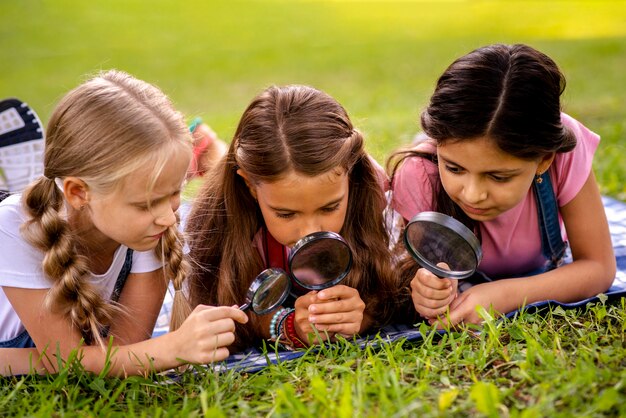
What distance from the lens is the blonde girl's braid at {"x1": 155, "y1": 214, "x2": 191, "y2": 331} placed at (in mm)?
3482

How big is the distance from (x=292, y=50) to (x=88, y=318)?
17.9m

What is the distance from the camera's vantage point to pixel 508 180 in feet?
11.1

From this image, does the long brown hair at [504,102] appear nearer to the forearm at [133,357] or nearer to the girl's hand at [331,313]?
the girl's hand at [331,313]

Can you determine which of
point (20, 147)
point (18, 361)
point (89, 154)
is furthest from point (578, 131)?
point (20, 147)

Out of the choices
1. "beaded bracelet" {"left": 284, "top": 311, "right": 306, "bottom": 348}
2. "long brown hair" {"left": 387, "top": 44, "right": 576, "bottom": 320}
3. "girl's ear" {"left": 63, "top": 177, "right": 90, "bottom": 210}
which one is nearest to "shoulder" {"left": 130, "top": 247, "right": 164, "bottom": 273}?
"girl's ear" {"left": 63, "top": 177, "right": 90, "bottom": 210}

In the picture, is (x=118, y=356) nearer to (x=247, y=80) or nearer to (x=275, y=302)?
(x=275, y=302)

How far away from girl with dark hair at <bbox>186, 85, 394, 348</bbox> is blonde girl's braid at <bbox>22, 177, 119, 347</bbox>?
72 centimetres

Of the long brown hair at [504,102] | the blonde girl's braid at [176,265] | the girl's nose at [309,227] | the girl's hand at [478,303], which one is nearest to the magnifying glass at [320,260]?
the girl's nose at [309,227]

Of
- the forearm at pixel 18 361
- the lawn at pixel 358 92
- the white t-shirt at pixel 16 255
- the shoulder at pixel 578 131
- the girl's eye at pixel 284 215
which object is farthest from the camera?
the shoulder at pixel 578 131

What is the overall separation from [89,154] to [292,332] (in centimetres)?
127

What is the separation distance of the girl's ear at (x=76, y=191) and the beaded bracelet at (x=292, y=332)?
1.11 metres

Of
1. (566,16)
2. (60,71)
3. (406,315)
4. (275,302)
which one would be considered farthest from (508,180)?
(566,16)

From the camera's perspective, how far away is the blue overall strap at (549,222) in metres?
3.75

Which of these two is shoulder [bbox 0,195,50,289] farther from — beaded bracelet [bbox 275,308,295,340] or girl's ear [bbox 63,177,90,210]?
beaded bracelet [bbox 275,308,295,340]
